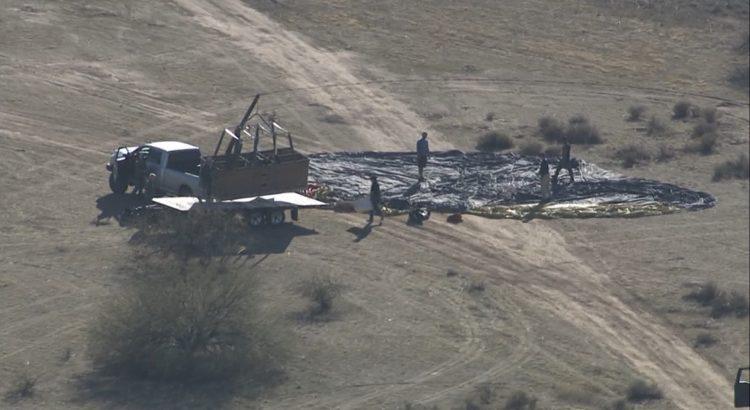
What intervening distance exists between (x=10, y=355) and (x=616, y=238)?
1619 centimetres

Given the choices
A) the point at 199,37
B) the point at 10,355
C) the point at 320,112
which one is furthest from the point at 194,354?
the point at 199,37

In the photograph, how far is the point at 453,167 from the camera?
44.2 m

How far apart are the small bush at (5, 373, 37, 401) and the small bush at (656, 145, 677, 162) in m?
23.8

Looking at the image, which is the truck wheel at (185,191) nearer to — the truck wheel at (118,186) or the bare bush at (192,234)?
the truck wheel at (118,186)

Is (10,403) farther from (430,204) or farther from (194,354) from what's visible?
(430,204)

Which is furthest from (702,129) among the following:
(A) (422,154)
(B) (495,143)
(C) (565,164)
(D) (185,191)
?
(D) (185,191)

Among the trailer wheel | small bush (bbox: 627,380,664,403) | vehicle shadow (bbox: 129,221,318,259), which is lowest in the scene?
small bush (bbox: 627,380,664,403)

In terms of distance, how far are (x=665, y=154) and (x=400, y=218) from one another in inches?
438

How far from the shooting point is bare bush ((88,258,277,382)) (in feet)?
95.5

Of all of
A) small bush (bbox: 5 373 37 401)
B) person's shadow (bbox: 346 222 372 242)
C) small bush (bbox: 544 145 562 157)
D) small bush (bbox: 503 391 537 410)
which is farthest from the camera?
small bush (bbox: 544 145 562 157)

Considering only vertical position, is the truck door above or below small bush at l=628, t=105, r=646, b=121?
below

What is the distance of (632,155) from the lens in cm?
4697

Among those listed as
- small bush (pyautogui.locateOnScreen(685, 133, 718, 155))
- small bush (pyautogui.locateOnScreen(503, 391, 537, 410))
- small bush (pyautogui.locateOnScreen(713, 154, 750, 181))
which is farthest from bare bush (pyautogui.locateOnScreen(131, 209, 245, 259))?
small bush (pyautogui.locateOnScreen(685, 133, 718, 155))

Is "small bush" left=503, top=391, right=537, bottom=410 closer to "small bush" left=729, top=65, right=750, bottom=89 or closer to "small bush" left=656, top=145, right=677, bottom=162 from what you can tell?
"small bush" left=656, top=145, right=677, bottom=162
